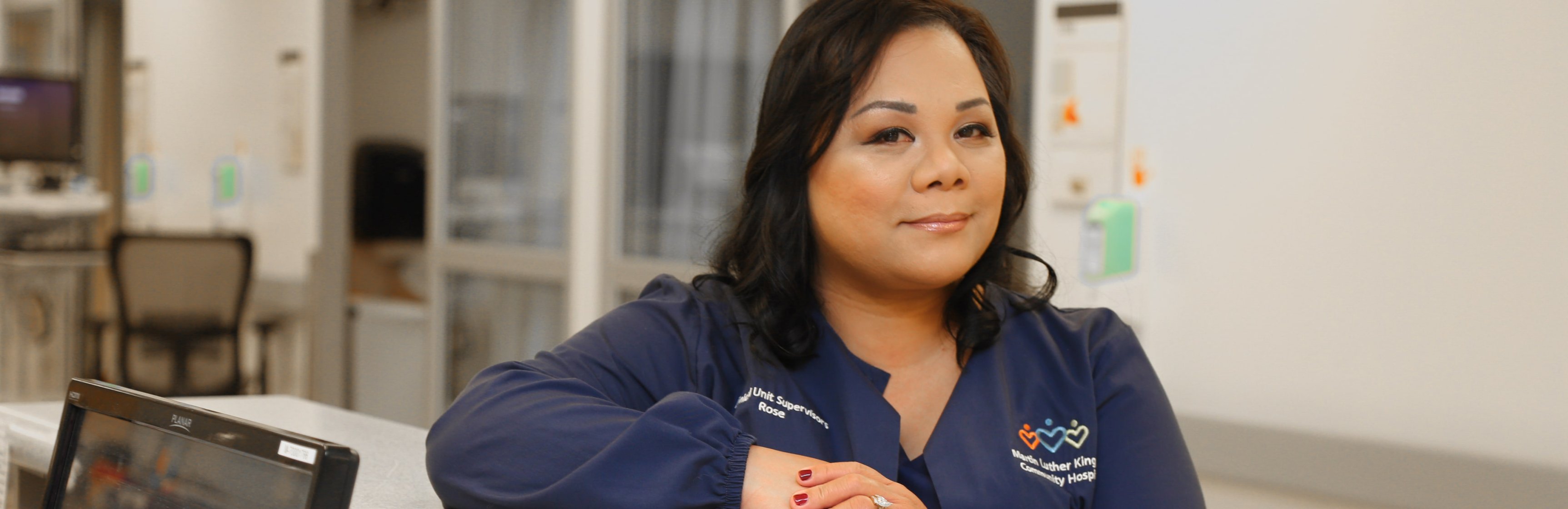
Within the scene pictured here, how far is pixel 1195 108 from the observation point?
2.53 metres

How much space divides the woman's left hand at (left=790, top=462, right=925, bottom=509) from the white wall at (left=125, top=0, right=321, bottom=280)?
4281 mm

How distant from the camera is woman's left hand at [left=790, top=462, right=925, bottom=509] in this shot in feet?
3.06

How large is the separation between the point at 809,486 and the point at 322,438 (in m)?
0.55

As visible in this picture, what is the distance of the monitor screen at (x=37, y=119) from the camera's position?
198 inches

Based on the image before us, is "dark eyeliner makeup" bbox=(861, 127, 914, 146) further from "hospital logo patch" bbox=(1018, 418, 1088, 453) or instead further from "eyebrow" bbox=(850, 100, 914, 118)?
"hospital logo patch" bbox=(1018, 418, 1088, 453)

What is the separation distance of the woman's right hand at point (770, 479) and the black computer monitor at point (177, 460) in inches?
13.7

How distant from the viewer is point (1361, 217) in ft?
7.67

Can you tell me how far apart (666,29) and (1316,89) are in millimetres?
2145

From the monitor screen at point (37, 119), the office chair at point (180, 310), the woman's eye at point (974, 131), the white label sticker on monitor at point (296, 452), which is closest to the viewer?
the white label sticker on monitor at point (296, 452)

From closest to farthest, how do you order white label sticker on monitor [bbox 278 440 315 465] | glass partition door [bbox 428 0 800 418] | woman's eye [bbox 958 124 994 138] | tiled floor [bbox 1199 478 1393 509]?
white label sticker on monitor [bbox 278 440 315 465] < woman's eye [bbox 958 124 994 138] < tiled floor [bbox 1199 478 1393 509] < glass partition door [bbox 428 0 800 418]

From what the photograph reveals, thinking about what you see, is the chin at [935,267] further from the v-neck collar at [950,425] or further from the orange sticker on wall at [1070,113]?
the orange sticker on wall at [1070,113]

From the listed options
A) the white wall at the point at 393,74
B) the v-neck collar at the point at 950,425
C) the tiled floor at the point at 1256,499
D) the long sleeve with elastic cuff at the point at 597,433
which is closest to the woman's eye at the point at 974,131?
the v-neck collar at the point at 950,425

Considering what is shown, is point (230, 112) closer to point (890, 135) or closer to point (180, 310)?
point (180, 310)

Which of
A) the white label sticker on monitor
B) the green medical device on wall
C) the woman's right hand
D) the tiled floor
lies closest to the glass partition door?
the green medical device on wall
